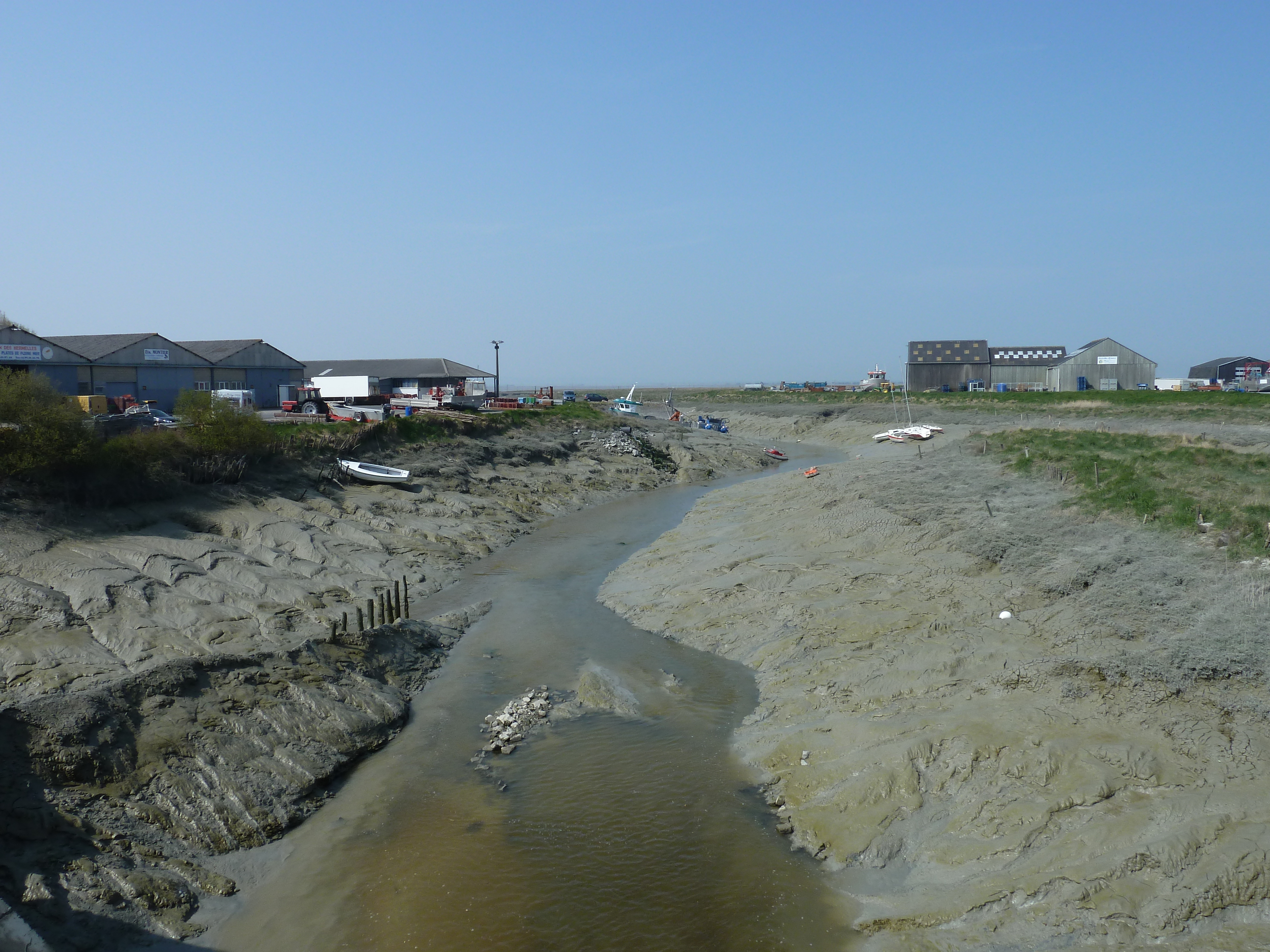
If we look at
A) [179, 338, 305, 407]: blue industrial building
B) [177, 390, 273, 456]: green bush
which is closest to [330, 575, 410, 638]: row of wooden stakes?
[177, 390, 273, 456]: green bush

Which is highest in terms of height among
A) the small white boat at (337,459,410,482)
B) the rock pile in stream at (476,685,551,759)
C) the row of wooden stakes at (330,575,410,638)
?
the small white boat at (337,459,410,482)

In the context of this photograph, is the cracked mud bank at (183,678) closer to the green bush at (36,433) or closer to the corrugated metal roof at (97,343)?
the green bush at (36,433)

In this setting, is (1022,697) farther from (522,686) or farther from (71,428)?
(71,428)

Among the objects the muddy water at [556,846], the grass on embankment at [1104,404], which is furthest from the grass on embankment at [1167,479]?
the grass on embankment at [1104,404]

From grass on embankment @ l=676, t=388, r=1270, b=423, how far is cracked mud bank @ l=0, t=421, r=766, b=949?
5898cm

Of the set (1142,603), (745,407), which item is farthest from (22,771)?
(745,407)

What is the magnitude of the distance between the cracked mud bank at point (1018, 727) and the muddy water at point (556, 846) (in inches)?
36.8

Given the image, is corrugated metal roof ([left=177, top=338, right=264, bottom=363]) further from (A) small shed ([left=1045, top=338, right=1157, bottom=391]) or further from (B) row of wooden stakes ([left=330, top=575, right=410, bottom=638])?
(A) small shed ([left=1045, top=338, right=1157, bottom=391])

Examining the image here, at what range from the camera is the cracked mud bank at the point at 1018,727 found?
36.6 ft

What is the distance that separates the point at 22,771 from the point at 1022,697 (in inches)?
675

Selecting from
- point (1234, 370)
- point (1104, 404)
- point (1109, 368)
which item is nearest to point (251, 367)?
point (1104, 404)

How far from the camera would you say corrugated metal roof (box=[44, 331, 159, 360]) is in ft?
159

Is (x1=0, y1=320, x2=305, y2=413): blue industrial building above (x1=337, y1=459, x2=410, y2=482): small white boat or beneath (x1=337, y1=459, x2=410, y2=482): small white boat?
above

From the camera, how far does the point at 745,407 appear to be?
12650cm
